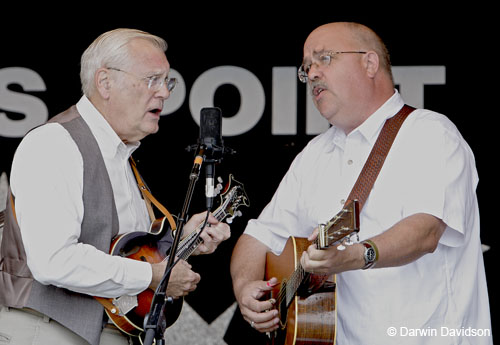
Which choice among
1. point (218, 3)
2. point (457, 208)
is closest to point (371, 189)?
point (457, 208)

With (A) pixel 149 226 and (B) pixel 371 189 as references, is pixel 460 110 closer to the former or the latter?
(B) pixel 371 189

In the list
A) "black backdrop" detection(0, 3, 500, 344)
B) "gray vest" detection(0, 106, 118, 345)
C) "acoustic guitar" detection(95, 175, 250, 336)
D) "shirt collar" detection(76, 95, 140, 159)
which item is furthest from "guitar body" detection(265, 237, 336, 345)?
"black backdrop" detection(0, 3, 500, 344)

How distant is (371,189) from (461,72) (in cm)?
198

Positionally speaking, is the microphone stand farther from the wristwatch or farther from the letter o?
the letter o

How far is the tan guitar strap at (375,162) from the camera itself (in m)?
3.48

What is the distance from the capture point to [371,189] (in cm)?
348

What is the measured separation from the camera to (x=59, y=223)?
321cm

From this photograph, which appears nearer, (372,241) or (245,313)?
(372,241)

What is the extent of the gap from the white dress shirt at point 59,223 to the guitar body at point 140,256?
130 mm

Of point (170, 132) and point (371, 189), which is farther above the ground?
point (170, 132)

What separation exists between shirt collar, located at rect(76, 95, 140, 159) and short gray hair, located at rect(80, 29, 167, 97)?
13cm

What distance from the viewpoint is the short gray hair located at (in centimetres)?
372

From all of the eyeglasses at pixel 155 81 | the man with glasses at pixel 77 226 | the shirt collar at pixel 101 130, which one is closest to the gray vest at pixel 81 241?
the man with glasses at pixel 77 226

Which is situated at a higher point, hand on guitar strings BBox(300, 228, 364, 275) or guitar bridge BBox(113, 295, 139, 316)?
hand on guitar strings BBox(300, 228, 364, 275)
